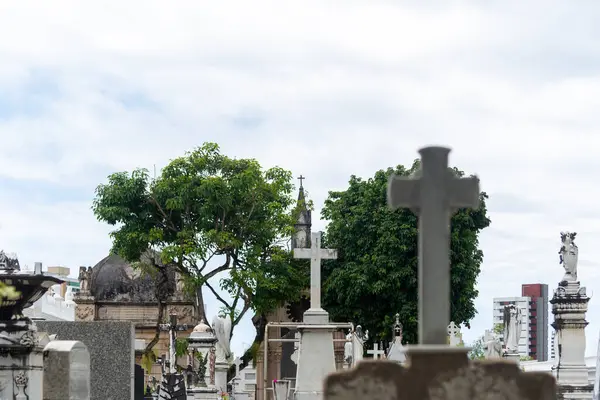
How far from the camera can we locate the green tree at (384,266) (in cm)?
4678

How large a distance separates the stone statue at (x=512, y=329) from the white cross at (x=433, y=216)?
2552 centimetres

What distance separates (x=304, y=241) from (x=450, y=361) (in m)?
38.0

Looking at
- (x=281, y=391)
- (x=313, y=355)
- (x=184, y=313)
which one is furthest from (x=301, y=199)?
(x=313, y=355)

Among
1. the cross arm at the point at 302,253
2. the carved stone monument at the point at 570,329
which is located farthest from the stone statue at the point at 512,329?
the cross arm at the point at 302,253

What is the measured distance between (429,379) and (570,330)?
17.9 metres

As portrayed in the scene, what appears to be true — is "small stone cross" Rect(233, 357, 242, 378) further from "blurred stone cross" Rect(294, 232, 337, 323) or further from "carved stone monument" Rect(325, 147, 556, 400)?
"carved stone monument" Rect(325, 147, 556, 400)

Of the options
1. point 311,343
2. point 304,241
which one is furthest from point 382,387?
point 304,241

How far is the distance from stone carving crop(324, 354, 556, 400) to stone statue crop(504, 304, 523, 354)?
25589 millimetres

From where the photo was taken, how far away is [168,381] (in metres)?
23.2

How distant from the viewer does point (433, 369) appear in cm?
598

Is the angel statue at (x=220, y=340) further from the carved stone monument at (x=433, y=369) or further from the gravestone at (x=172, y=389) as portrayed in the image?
the carved stone monument at (x=433, y=369)

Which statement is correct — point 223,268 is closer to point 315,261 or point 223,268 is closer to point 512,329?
point 512,329

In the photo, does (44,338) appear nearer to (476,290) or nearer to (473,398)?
(473,398)

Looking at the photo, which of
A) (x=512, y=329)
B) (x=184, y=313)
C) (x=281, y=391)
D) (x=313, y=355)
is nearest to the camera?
(x=313, y=355)
